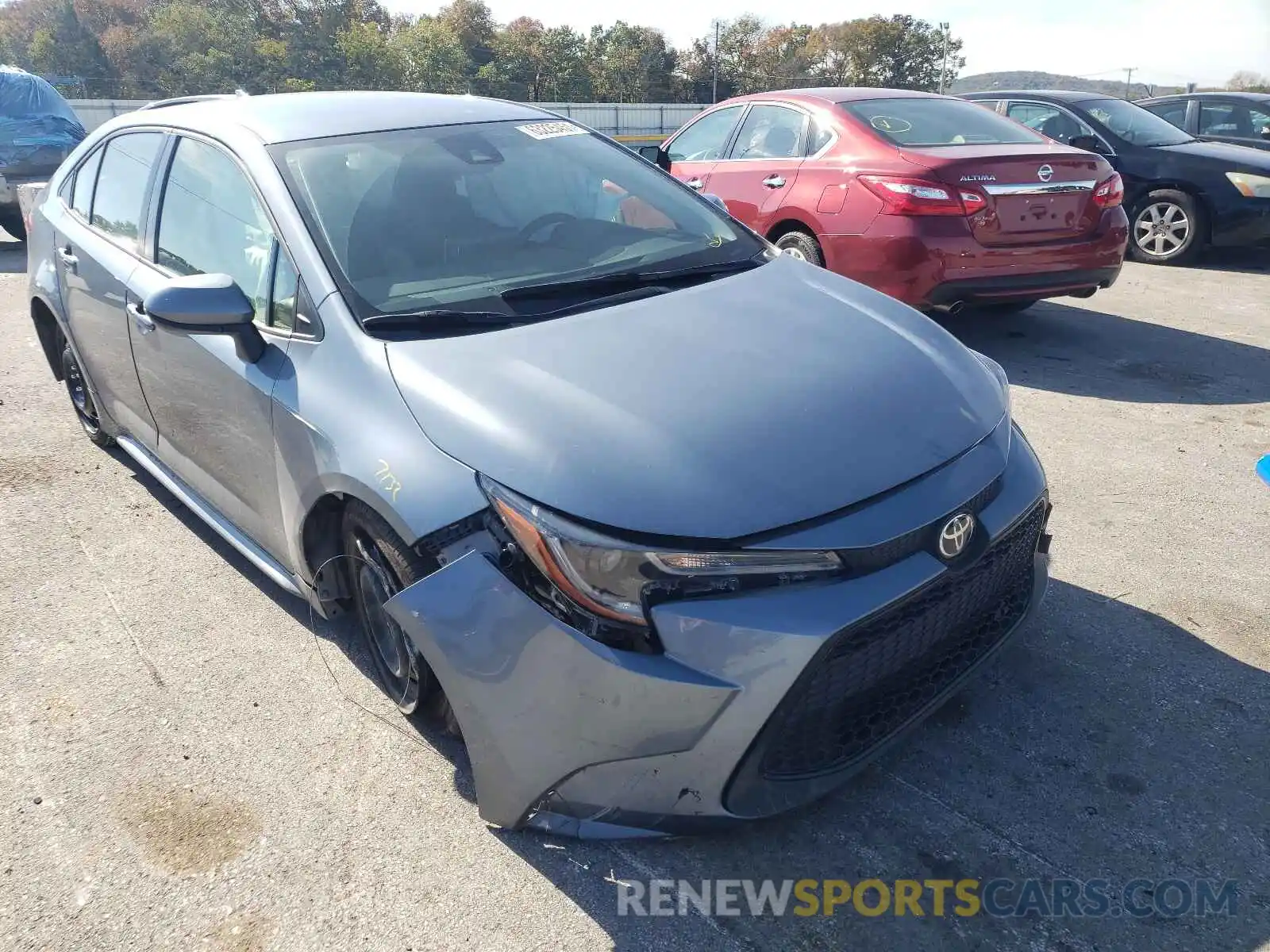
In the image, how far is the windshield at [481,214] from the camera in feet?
8.68

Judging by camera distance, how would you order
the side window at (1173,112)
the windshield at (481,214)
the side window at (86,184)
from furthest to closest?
1. the side window at (1173,112)
2. the side window at (86,184)
3. the windshield at (481,214)

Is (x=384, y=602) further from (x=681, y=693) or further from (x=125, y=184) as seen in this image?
(x=125, y=184)

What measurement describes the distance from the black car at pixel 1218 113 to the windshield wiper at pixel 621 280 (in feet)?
30.7

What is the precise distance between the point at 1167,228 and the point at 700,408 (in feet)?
26.9

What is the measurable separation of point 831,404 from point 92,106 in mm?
26176

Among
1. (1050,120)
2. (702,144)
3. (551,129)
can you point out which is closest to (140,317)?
(551,129)

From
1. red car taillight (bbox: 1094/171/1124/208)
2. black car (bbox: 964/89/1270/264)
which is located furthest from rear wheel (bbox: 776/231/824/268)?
black car (bbox: 964/89/1270/264)

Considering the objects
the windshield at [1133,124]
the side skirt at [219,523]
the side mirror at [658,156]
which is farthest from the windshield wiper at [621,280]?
the windshield at [1133,124]

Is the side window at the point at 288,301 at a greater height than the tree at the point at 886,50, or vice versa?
the tree at the point at 886,50

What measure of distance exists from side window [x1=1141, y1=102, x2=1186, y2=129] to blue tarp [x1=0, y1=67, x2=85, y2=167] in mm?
11791

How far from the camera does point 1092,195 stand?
551 centimetres

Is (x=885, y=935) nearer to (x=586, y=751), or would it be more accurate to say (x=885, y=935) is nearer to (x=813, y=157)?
(x=586, y=751)

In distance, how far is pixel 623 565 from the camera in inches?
73.6

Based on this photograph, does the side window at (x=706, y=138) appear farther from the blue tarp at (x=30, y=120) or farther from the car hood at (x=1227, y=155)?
the blue tarp at (x=30, y=120)
